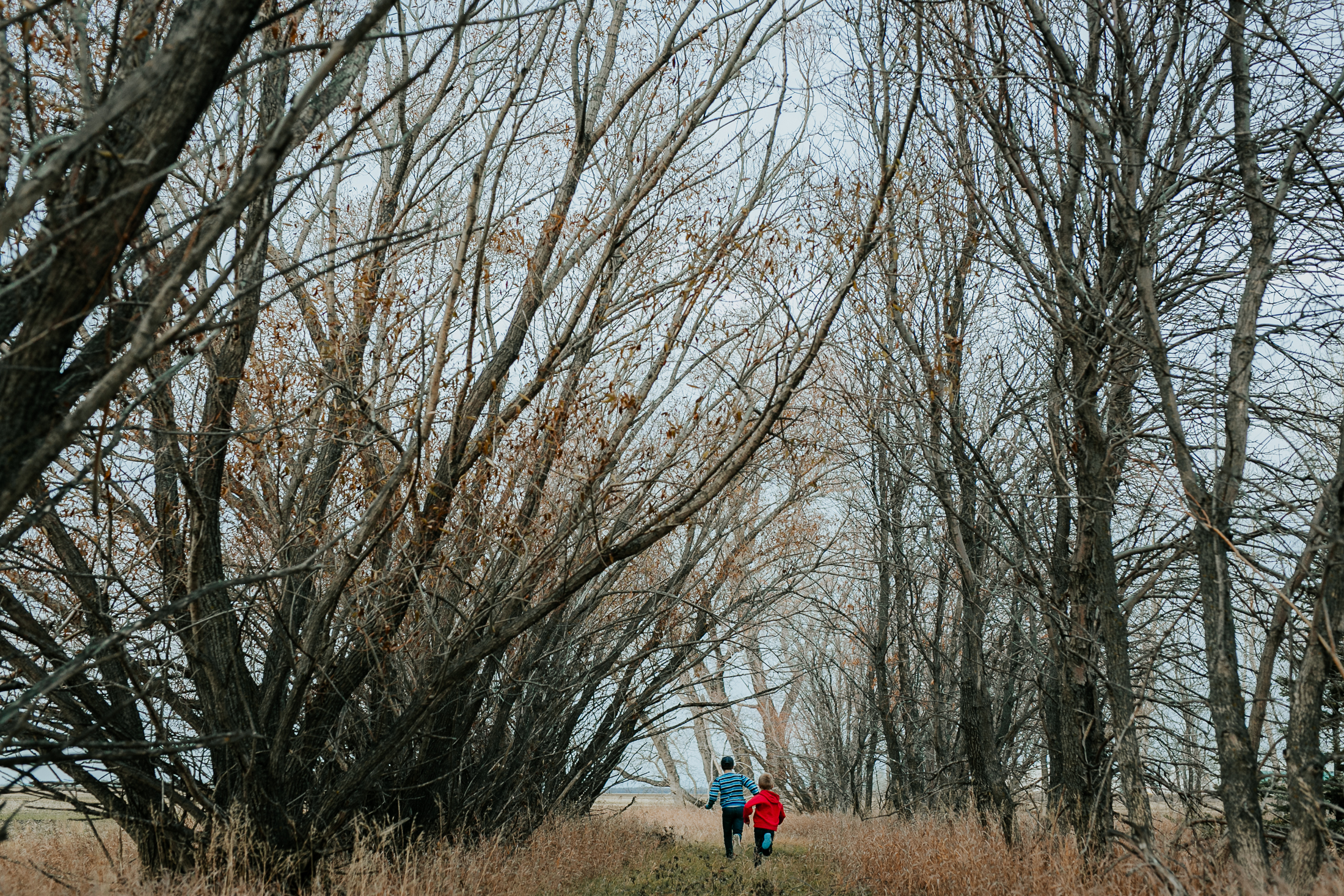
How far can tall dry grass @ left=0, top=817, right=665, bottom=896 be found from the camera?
5496 mm

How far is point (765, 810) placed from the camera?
452 inches

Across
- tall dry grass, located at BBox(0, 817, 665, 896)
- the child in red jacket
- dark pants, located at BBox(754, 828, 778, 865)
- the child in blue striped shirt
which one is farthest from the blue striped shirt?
tall dry grass, located at BBox(0, 817, 665, 896)

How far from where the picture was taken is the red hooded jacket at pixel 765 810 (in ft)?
37.2

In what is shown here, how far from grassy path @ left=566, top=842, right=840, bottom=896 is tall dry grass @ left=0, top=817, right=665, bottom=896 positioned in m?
0.42

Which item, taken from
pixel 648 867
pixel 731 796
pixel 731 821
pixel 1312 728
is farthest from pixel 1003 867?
pixel 731 821

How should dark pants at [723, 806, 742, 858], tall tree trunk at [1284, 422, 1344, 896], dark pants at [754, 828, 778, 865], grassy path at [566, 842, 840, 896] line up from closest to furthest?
tall tree trunk at [1284, 422, 1344, 896]
grassy path at [566, 842, 840, 896]
dark pants at [754, 828, 778, 865]
dark pants at [723, 806, 742, 858]

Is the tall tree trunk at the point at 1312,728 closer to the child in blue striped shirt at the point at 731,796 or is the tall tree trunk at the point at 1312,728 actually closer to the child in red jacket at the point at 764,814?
the child in red jacket at the point at 764,814

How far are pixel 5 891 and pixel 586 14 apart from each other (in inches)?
280

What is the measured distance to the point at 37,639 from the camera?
4.83 m

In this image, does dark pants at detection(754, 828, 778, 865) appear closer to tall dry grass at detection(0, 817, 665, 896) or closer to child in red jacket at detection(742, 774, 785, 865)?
child in red jacket at detection(742, 774, 785, 865)

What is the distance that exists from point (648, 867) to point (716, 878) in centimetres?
165

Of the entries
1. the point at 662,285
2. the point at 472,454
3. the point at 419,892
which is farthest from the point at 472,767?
the point at 662,285

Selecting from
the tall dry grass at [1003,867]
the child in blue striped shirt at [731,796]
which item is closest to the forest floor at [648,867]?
the tall dry grass at [1003,867]

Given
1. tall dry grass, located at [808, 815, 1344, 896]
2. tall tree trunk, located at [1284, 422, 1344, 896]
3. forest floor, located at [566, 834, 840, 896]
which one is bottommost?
forest floor, located at [566, 834, 840, 896]
